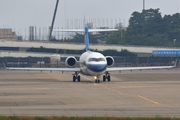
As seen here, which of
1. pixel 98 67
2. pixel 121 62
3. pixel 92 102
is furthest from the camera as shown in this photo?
pixel 121 62

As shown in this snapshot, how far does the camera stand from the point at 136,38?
506ft

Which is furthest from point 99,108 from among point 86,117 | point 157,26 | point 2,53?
point 157,26

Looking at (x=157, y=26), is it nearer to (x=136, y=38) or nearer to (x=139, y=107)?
(x=136, y=38)

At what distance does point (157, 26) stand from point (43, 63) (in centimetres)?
6943

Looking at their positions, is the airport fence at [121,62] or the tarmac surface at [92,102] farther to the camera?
the airport fence at [121,62]

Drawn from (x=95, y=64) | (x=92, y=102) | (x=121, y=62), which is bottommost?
(x=92, y=102)

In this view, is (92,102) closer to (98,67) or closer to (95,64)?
(98,67)

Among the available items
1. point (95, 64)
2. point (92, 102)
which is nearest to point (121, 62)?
point (95, 64)

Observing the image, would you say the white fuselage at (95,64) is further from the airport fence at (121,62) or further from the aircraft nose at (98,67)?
the airport fence at (121,62)

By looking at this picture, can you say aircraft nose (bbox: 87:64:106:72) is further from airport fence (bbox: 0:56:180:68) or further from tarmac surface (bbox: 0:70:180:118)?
airport fence (bbox: 0:56:180:68)

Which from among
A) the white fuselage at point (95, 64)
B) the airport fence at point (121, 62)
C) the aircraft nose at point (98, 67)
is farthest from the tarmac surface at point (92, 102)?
the airport fence at point (121, 62)

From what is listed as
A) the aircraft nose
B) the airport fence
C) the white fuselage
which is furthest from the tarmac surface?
the airport fence

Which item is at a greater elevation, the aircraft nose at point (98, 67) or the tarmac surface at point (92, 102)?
the aircraft nose at point (98, 67)

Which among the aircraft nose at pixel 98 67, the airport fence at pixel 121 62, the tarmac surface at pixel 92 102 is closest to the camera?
the tarmac surface at pixel 92 102
